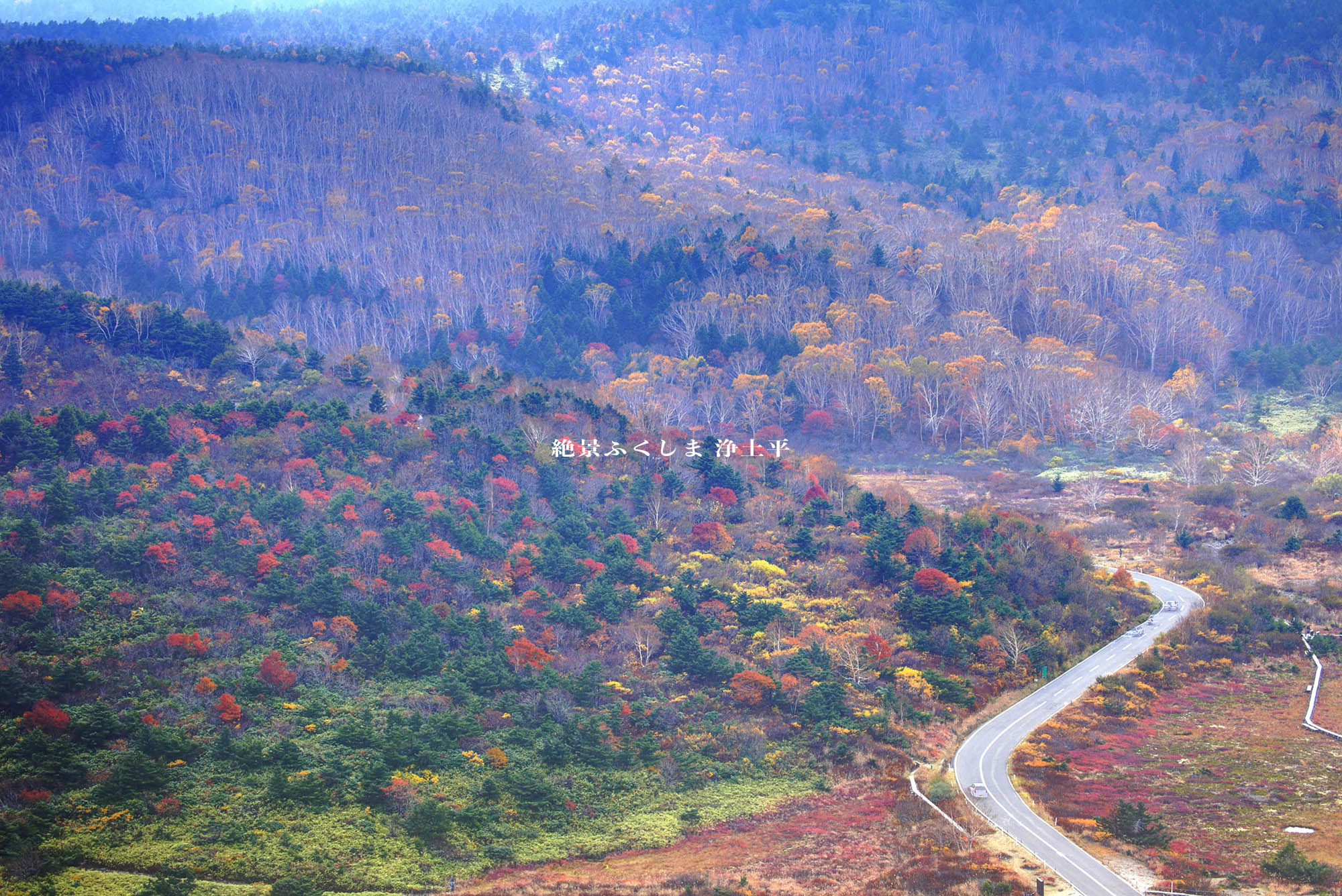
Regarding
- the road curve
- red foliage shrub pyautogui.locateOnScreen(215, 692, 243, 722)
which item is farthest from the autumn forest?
the road curve

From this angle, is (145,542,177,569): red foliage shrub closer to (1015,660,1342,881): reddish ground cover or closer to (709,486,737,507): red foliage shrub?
(709,486,737,507): red foliage shrub

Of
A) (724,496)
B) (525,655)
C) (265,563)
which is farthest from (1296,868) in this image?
(265,563)

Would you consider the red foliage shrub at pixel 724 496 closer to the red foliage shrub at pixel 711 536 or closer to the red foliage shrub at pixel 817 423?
the red foliage shrub at pixel 711 536

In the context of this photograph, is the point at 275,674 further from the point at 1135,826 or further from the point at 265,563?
the point at 1135,826

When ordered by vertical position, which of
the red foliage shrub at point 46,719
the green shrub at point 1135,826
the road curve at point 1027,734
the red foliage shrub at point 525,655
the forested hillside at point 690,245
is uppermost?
the forested hillside at point 690,245

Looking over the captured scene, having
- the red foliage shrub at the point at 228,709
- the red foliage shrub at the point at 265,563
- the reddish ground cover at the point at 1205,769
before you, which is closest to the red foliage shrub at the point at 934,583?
the reddish ground cover at the point at 1205,769

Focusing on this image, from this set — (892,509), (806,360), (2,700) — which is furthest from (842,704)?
(806,360)

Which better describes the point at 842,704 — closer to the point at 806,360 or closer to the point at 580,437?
the point at 580,437

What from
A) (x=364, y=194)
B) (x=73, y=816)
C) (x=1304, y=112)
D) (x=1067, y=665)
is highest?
(x=1304, y=112)

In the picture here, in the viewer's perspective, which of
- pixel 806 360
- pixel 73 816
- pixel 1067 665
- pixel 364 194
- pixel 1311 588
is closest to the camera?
pixel 73 816
